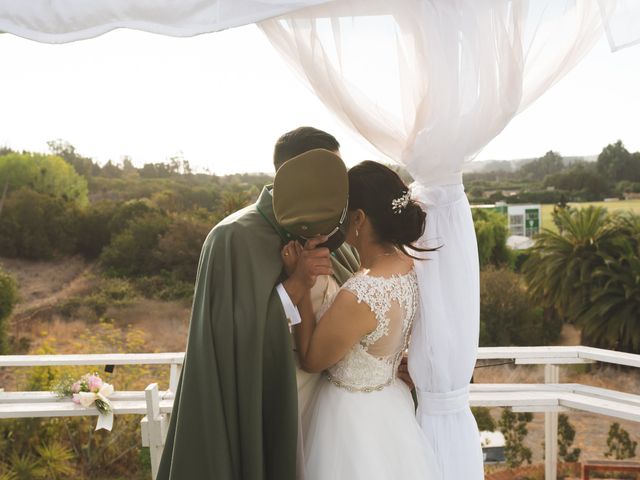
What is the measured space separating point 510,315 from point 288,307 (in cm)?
746

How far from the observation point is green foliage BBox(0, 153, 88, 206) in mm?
7477

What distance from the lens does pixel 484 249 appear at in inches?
321

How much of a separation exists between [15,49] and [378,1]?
8.08 metres

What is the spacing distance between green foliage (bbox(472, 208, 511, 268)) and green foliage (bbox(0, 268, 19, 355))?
560 cm

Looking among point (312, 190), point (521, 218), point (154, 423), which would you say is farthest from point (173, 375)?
point (521, 218)

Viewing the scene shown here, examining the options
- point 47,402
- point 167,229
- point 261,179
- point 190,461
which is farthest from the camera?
point 167,229

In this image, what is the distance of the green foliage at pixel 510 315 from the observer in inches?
326

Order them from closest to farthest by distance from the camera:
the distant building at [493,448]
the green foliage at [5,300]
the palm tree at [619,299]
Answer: the distant building at [493,448] < the green foliage at [5,300] < the palm tree at [619,299]

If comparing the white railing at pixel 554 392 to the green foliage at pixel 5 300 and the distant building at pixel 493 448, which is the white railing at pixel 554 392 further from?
the green foliage at pixel 5 300

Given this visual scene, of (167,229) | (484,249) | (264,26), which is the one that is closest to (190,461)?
(264,26)

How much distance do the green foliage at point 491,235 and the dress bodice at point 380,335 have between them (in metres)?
6.31

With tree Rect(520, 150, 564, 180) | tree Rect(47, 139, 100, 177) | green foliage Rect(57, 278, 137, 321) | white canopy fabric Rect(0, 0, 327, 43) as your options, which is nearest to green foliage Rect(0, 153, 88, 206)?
tree Rect(47, 139, 100, 177)

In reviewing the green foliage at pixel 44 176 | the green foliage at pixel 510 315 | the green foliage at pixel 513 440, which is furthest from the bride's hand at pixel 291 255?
the green foliage at pixel 510 315

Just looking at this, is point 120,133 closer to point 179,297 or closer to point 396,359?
point 179,297
